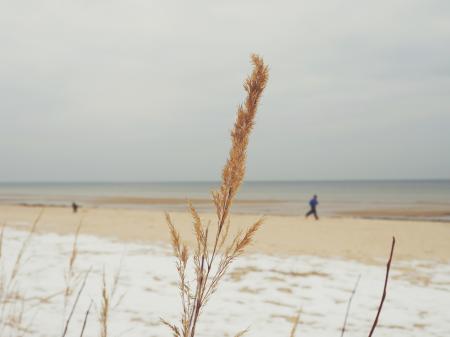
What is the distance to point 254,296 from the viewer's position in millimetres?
7391

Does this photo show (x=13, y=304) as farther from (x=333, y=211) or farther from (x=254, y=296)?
→ (x=333, y=211)

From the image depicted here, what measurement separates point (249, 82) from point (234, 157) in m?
0.24

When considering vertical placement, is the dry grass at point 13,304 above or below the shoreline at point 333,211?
above

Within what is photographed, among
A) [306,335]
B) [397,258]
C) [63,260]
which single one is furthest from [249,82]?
[397,258]

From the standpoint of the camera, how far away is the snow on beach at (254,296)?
5.64 meters

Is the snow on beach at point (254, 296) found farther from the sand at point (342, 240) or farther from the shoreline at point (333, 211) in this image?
the shoreline at point (333, 211)

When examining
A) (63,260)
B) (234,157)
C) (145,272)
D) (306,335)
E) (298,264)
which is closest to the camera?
(234,157)

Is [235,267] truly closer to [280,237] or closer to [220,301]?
[220,301]

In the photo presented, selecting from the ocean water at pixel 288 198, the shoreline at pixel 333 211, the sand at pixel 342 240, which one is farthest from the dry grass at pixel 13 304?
the shoreline at pixel 333 211

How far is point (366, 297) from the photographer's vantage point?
25.3 feet

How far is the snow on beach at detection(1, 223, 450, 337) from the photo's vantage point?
564cm

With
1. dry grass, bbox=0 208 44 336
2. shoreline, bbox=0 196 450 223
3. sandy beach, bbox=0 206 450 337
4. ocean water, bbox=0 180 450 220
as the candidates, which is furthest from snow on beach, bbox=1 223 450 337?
shoreline, bbox=0 196 450 223

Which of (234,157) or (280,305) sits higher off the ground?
(234,157)

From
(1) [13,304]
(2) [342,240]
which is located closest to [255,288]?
(1) [13,304]
